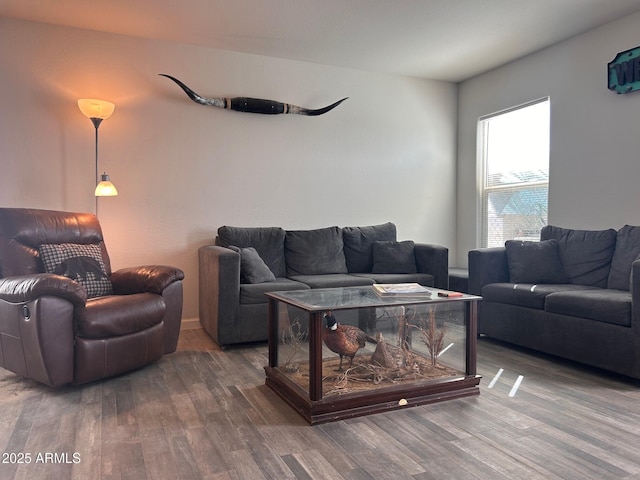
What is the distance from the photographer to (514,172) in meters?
4.62

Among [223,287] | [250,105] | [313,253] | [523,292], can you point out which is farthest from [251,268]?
[523,292]

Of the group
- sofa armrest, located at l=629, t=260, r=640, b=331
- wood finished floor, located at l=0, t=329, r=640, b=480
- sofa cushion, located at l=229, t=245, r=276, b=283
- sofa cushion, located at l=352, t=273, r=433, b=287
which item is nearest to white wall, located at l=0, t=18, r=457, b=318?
sofa cushion, located at l=229, t=245, r=276, b=283

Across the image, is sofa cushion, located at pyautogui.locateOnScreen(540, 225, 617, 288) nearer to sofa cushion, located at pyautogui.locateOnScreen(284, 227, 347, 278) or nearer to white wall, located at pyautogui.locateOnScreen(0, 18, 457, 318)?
white wall, located at pyautogui.locateOnScreen(0, 18, 457, 318)

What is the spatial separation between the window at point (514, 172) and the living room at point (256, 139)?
5.0 inches

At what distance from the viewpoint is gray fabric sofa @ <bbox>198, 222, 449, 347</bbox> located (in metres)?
3.39

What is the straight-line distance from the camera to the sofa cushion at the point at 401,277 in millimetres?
3945

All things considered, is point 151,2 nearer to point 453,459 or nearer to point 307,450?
point 307,450

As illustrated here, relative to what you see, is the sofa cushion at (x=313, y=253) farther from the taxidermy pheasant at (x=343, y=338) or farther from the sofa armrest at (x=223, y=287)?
the taxidermy pheasant at (x=343, y=338)

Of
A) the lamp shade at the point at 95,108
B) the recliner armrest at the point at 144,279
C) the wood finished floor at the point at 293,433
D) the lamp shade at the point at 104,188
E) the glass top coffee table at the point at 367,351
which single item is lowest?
the wood finished floor at the point at 293,433

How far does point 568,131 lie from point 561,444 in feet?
9.67

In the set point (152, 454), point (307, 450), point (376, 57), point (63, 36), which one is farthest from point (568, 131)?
point (63, 36)

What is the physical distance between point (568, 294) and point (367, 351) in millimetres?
1515

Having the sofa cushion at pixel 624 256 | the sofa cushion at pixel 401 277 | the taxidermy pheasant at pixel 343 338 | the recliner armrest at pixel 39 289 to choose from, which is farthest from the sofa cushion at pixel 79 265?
the sofa cushion at pixel 624 256

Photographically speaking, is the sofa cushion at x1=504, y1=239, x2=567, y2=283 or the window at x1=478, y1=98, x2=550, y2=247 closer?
the sofa cushion at x1=504, y1=239, x2=567, y2=283
